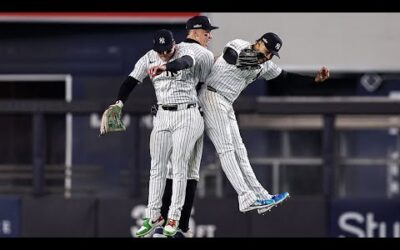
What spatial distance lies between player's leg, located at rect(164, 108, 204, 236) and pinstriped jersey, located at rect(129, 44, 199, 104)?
0.13m

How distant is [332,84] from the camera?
18.9 meters

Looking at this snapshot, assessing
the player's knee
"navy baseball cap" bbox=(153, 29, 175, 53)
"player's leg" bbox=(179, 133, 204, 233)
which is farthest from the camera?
"player's leg" bbox=(179, 133, 204, 233)

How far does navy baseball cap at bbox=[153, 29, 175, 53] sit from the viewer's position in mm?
12648

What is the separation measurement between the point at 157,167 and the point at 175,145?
29 centimetres

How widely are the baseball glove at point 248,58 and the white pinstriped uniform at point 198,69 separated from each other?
25 centimetres

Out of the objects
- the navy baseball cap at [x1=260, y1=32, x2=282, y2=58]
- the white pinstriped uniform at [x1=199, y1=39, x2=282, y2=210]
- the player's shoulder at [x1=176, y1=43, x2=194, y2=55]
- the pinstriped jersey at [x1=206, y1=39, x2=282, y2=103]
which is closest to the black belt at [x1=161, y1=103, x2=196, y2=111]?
the white pinstriped uniform at [x1=199, y1=39, x2=282, y2=210]

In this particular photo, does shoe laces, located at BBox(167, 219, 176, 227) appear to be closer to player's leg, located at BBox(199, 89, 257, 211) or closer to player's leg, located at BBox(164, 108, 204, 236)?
player's leg, located at BBox(164, 108, 204, 236)

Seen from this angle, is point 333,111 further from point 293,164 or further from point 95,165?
point 95,165

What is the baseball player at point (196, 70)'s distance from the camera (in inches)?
509

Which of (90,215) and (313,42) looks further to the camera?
(313,42)

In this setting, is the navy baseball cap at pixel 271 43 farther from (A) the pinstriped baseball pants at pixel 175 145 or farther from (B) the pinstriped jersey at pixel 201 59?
(A) the pinstriped baseball pants at pixel 175 145

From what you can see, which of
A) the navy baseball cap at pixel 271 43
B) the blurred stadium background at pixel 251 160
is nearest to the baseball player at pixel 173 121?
the navy baseball cap at pixel 271 43

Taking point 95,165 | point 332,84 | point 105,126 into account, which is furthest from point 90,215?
point 105,126
